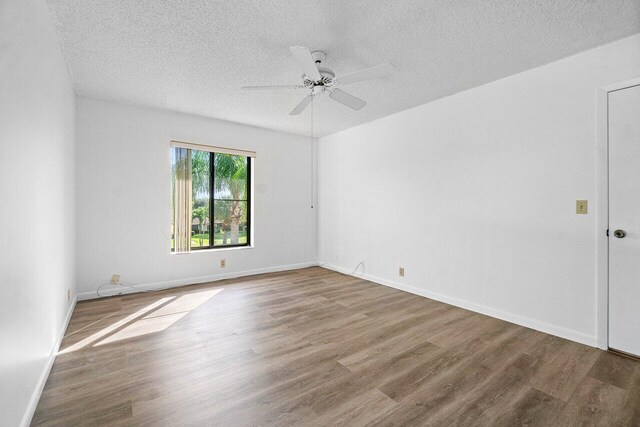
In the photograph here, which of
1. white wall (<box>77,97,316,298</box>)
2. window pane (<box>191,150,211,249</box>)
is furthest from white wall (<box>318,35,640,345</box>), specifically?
window pane (<box>191,150,211,249</box>)

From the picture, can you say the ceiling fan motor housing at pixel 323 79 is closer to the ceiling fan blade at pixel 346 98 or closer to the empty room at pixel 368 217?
the empty room at pixel 368 217

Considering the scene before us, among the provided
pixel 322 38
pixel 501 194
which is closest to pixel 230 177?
pixel 322 38

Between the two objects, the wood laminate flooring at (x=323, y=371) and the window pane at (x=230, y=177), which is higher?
the window pane at (x=230, y=177)

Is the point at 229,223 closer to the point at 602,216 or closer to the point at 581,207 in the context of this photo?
the point at 581,207

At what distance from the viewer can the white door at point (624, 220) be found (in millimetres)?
2209

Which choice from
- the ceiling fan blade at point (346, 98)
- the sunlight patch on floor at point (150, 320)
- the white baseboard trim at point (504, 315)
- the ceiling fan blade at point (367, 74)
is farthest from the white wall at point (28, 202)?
the white baseboard trim at point (504, 315)

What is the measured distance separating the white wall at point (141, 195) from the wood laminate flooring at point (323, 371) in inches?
30.8

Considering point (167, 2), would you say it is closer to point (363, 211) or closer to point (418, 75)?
point (418, 75)

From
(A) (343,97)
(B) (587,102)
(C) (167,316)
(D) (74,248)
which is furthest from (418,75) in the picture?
(D) (74,248)

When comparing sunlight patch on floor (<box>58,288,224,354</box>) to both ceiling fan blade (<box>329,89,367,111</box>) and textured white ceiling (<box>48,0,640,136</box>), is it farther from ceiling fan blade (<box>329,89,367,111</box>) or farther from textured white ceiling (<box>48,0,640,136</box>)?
ceiling fan blade (<box>329,89,367,111</box>)

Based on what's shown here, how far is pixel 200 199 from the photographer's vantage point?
14.8ft

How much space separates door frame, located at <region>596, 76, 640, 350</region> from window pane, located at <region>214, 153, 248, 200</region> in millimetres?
4422

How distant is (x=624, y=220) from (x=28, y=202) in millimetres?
4071

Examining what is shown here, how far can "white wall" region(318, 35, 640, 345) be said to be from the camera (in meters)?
2.47
